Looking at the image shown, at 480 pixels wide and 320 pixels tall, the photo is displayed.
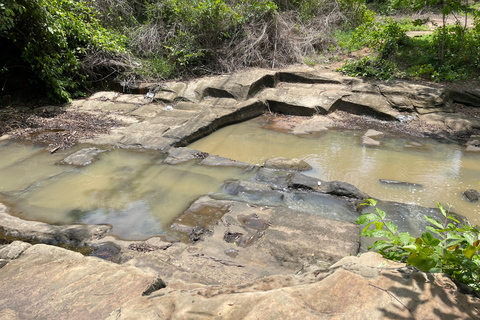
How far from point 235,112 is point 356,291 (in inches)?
210

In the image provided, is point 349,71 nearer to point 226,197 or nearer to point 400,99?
point 400,99

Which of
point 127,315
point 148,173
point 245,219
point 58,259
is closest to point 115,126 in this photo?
point 148,173

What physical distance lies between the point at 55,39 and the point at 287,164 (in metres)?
5.50

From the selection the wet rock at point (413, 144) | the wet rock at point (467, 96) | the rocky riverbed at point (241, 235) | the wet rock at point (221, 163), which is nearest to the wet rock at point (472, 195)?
the rocky riverbed at point (241, 235)

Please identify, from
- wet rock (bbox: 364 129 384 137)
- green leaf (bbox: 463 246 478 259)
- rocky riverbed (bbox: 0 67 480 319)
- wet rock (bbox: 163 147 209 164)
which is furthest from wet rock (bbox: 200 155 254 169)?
green leaf (bbox: 463 246 478 259)

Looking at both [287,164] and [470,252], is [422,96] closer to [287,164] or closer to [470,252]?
[287,164]

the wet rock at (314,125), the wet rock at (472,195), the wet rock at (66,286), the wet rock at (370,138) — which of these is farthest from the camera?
the wet rock at (314,125)

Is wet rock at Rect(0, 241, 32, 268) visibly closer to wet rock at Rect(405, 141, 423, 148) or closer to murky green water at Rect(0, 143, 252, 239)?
murky green water at Rect(0, 143, 252, 239)

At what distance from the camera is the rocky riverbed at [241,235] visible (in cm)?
147

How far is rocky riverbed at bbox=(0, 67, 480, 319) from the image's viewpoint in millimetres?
1471

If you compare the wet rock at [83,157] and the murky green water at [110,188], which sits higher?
the wet rock at [83,157]

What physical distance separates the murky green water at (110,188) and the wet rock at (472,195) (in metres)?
2.60

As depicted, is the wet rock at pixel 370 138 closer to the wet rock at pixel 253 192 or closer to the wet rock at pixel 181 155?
the wet rock at pixel 253 192

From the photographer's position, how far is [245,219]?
334 centimetres
